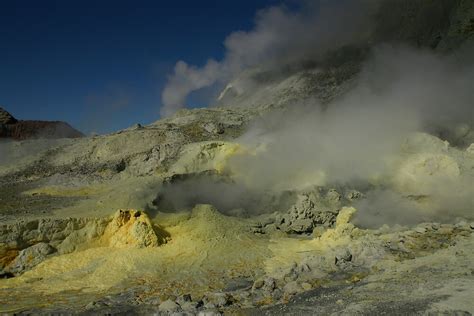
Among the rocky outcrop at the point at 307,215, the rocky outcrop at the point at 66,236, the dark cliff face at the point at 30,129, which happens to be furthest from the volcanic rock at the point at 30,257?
the dark cliff face at the point at 30,129

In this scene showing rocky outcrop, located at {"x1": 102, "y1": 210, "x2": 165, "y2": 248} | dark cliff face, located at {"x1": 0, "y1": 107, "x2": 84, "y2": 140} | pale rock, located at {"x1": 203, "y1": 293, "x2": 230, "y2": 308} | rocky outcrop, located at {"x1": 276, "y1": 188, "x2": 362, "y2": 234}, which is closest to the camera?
pale rock, located at {"x1": 203, "y1": 293, "x2": 230, "y2": 308}

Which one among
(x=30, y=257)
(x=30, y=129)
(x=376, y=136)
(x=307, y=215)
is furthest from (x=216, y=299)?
(x=30, y=129)

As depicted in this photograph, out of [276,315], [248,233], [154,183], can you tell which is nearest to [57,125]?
[154,183]

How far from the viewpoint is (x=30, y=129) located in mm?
28891

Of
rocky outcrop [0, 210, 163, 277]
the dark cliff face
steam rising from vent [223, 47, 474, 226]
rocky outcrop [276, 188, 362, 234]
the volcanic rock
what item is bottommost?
the volcanic rock

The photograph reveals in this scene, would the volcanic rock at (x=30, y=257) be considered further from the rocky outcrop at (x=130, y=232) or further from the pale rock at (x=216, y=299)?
the pale rock at (x=216, y=299)

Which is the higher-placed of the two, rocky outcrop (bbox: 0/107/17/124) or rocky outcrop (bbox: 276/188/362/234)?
rocky outcrop (bbox: 0/107/17/124)

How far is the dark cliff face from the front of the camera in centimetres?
2770

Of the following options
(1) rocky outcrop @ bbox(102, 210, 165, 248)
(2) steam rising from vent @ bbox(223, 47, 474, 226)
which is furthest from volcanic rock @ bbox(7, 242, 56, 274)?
(2) steam rising from vent @ bbox(223, 47, 474, 226)

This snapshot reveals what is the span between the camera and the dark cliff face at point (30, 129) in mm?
27703

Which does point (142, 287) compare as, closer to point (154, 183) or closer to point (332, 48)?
point (154, 183)

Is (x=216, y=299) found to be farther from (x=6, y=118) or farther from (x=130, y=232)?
(x=6, y=118)

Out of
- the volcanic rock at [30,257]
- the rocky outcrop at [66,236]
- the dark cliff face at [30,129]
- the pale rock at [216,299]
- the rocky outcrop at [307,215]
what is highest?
the dark cliff face at [30,129]

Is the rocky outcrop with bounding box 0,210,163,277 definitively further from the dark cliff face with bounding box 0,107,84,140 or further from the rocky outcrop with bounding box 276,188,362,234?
the dark cliff face with bounding box 0,107,84,140
